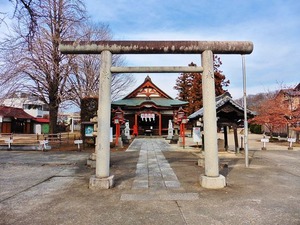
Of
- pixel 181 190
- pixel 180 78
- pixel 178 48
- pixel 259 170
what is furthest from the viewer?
pixel 180 78

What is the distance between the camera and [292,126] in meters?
22.2

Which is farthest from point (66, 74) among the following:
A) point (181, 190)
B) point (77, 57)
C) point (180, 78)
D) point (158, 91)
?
point (180, 78)

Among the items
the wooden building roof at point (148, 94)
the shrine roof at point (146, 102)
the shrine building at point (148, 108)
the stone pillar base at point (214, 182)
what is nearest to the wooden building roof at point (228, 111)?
the stone pillar base at point (214, 182)

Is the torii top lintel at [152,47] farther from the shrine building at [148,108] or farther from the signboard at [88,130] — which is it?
the shrine building at [148,108]

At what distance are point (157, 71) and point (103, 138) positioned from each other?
2349 millimetres

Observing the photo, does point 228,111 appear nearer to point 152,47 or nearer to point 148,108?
point 152,47

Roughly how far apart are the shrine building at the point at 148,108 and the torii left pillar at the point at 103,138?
21875 millimetres

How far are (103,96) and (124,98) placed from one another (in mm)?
26583

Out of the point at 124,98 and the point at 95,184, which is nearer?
the point at 95,184

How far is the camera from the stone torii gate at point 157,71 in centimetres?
631

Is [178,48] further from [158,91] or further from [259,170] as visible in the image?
[158,91]

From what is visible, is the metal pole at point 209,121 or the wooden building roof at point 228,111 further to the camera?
the wooden building roof at point 228,111

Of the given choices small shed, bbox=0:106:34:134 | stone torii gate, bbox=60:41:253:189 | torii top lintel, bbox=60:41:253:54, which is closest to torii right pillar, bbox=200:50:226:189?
stone torii gate, bbox=60:41:253:189

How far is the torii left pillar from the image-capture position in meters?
6.23
